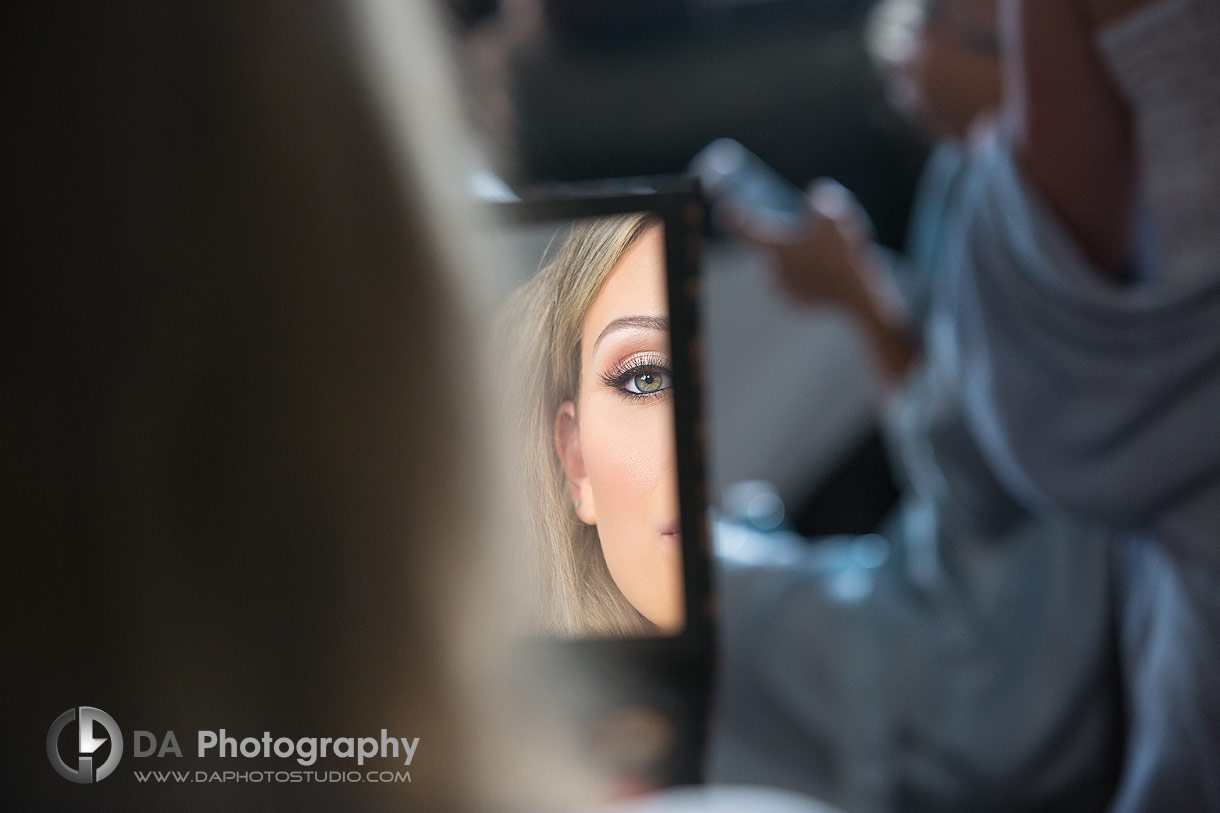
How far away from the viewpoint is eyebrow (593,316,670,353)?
0.97 feet

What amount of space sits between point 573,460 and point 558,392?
0.02m

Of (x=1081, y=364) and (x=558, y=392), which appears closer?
(x=558, y=392)

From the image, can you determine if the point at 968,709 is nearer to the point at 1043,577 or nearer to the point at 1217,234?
the point at 1043,577

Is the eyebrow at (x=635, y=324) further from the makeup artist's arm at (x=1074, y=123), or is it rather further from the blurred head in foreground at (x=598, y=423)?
the makeup artist's arm at (x=1074, y=123)

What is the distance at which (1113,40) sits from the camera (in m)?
0.39

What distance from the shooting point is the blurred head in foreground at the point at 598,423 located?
0.96 ft

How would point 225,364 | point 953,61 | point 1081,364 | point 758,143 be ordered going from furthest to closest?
point 758,143 → point 953,61 → point 1081,364 → point 225,364

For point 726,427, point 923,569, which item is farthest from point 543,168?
point 923,569

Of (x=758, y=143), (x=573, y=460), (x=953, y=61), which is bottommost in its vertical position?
(x=573, y=460)

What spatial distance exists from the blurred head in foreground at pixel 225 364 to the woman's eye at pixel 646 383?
0.09m

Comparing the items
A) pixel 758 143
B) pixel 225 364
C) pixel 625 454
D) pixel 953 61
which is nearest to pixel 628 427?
pixel 625 454

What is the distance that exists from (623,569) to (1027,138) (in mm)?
294

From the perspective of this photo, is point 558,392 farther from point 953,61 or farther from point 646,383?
point 953,61

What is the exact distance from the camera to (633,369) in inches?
11.9
